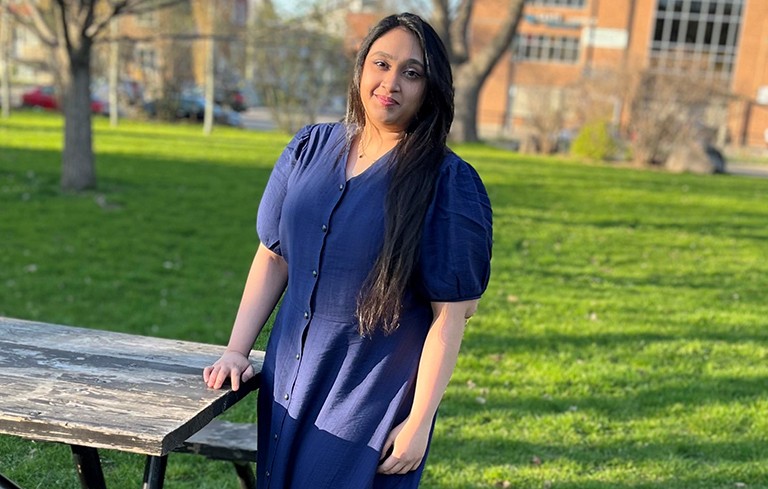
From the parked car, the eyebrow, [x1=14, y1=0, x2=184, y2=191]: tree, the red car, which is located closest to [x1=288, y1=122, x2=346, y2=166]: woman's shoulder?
the eyebrow

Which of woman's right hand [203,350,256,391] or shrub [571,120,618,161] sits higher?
woman's right hand [203,350,256,391]

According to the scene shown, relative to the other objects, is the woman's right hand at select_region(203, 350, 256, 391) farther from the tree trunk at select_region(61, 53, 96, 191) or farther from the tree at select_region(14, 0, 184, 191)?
the tree trunk at select_region(61, 53, 96, 191)

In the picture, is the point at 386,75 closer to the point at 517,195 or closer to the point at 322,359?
the point at 322,359

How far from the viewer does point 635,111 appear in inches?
723

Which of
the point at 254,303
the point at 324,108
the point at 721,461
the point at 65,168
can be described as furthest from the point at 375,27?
the point at 324,108

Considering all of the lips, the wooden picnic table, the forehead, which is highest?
the forehead

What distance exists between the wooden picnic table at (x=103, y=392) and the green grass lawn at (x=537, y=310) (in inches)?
15.3

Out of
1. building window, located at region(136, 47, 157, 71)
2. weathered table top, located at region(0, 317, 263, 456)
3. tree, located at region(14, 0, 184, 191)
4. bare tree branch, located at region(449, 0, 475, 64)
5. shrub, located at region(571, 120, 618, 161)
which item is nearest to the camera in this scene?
weathered table top, located at region(0, 317, 263, 456)

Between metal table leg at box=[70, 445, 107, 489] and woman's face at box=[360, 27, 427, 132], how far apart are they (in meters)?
1.34

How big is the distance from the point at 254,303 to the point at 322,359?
0.32 meters

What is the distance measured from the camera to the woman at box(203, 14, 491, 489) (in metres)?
1.86

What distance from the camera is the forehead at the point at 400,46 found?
1.89 m

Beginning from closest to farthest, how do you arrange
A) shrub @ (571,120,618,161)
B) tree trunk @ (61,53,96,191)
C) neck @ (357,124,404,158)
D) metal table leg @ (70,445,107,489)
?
neck @ (357,124,404,158) < metal table leg @ (70,445,107,489) < tree trunk @ (61,53,96,191) < shrub @ (571,120,618,161)

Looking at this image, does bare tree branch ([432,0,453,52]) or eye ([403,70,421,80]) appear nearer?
eye ([403,70,421,80])
